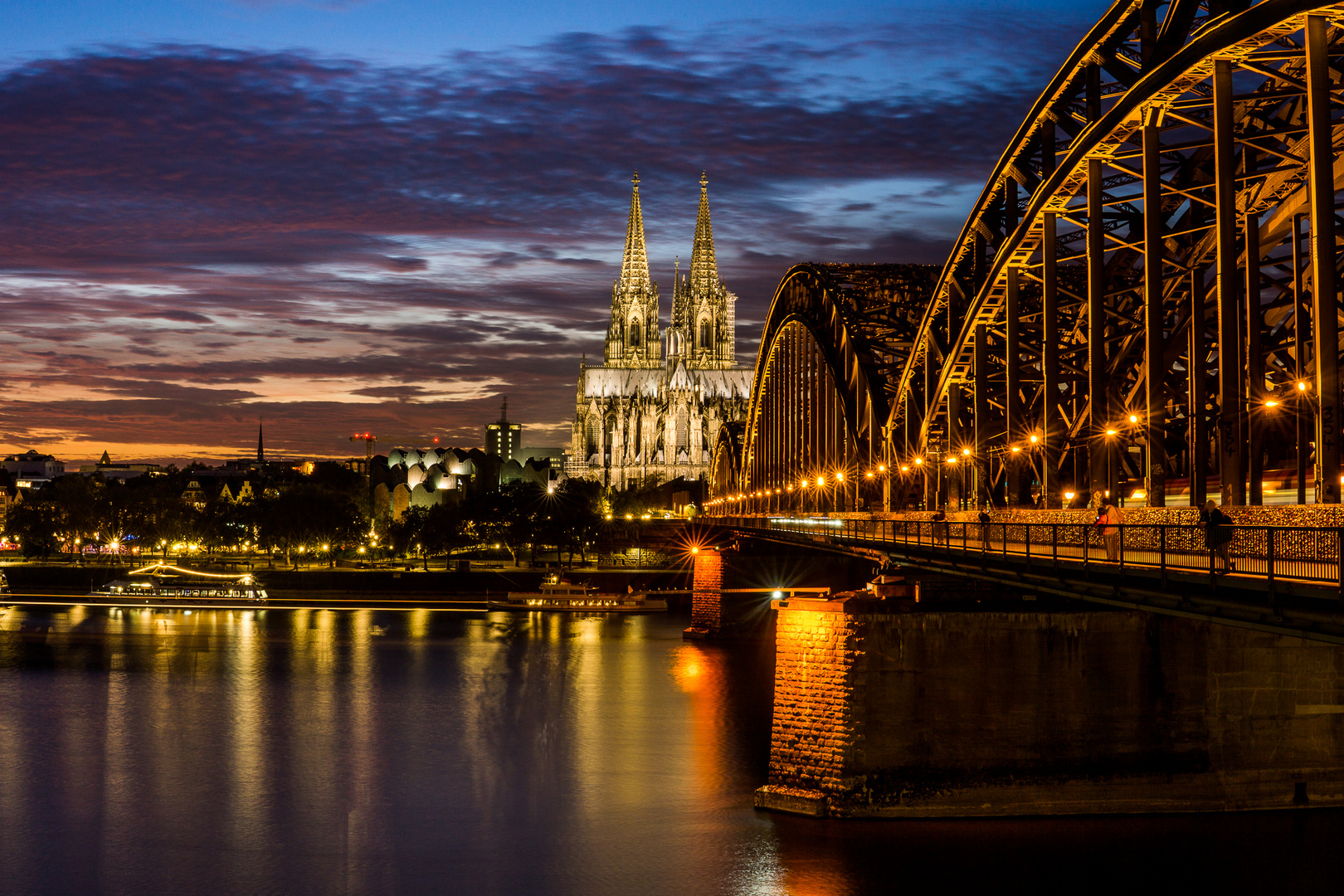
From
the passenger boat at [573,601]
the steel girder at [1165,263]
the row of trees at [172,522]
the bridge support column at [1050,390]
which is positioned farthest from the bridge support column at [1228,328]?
the row of trees at [172,522]

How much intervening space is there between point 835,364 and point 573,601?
3821cm

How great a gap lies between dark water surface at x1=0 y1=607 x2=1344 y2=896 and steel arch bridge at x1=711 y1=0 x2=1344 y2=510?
731cm

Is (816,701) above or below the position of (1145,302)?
below

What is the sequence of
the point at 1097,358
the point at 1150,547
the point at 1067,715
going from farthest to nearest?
the point at 1097,358 < the point at 1067,715 < the point at 1150,547

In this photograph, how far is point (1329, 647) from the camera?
2628 cm

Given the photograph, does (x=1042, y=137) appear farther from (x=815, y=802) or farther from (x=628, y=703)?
(x=628, y=703)

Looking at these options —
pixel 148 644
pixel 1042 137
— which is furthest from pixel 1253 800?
pixel 148 644

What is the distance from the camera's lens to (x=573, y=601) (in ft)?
298

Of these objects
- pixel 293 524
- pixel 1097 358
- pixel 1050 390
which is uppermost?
pixel 1097 358

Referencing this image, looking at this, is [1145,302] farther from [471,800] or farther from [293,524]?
[293,524]

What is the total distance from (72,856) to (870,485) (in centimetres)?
3480

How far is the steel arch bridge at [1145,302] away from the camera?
21750 mm

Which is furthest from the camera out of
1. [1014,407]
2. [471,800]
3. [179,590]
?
[179,590]

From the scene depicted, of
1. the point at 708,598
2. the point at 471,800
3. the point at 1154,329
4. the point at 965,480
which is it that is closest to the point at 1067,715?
the point at 1154,329
